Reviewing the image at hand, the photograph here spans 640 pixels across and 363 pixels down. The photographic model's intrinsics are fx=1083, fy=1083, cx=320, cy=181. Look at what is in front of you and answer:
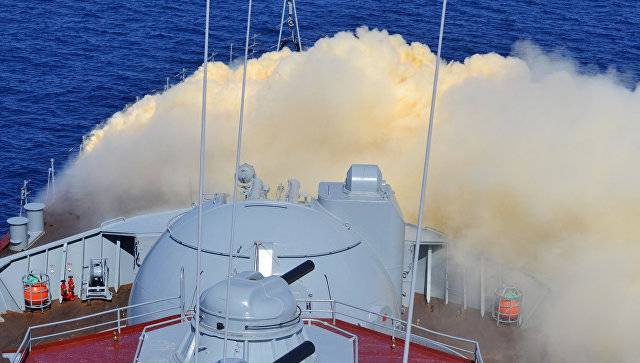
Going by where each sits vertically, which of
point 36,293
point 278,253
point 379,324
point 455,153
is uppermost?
point 455,153

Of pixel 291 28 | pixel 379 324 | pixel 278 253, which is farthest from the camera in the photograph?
pixel 291 28

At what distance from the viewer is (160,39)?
219ft

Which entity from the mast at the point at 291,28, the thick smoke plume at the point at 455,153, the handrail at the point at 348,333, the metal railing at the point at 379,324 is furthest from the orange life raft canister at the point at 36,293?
the mast at the point at 291,28

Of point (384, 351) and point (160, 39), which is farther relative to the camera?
point (160, 39)

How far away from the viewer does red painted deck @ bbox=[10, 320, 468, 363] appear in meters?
19.4

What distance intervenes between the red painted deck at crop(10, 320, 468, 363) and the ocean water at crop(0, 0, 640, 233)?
3181 centimetres

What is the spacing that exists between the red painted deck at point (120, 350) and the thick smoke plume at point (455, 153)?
901 cm

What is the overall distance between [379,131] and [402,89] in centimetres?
222

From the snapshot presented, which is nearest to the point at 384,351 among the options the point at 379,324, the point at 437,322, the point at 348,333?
the point at 379,324

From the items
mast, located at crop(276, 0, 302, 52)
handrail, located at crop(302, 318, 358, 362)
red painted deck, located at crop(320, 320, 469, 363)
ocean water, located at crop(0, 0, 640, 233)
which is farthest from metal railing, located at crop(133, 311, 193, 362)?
ocean water, located at crop(0, 0, 640, 233)

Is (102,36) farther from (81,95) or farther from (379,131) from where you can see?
(379,131)

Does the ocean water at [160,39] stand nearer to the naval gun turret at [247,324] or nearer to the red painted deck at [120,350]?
the red painted deck at [120,350]

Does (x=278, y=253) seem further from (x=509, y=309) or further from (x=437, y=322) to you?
(x=509, y=309)

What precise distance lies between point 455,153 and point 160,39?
1294 inches
